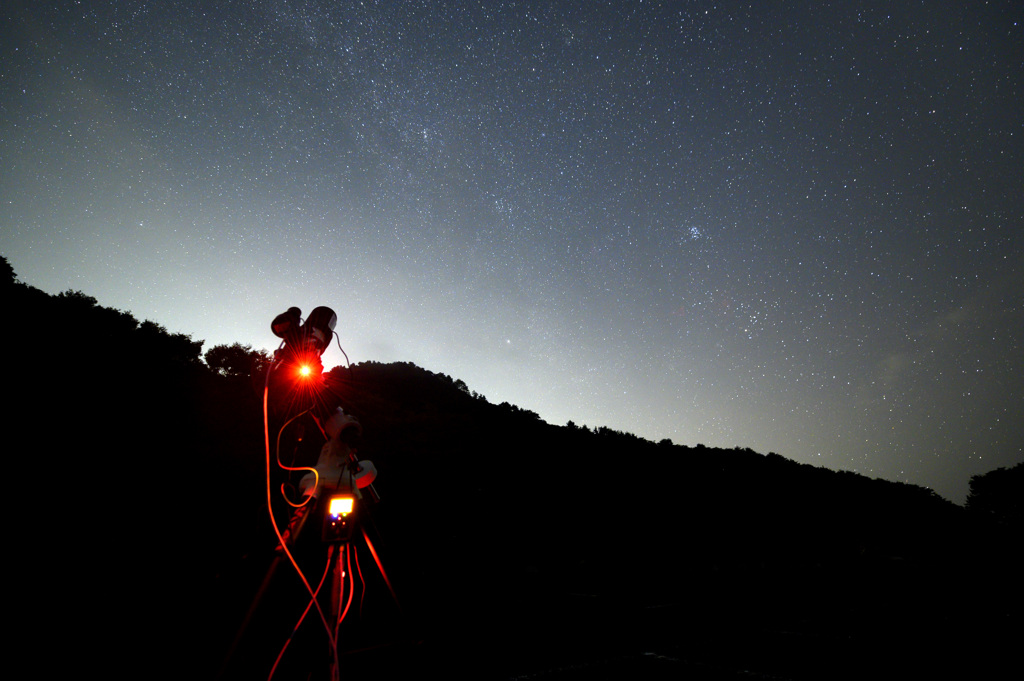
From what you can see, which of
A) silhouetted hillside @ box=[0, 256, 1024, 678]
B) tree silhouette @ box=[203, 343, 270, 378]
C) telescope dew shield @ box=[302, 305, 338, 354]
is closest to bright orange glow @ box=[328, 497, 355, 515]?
silhouetted hillside @ box=[0, 256, 1024, 678]

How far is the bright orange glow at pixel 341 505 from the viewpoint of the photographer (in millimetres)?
2447

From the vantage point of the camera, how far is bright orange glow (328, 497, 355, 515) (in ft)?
8.03

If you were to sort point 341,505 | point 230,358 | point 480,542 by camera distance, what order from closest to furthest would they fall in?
point 341,505 → point 480,542 → point 230,358

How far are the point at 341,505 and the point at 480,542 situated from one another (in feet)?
29.9

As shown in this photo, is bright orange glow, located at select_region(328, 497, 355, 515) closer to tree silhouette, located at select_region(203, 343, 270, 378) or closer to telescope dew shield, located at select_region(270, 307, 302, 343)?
telescope dew shield, located at select_region(270, 307, 302, 343)

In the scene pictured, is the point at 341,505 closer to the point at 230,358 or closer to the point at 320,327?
the point at 320,327

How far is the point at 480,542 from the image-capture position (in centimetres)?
1054

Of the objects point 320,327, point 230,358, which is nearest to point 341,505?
point 320,327

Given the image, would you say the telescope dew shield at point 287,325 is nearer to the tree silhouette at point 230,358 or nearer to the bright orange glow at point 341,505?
the bright orange glow at point 341,505

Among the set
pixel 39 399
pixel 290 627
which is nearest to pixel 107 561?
pixel 290 627

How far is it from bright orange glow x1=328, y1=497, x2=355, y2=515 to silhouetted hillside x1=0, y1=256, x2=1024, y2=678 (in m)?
0.48

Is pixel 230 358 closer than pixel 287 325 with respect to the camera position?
No

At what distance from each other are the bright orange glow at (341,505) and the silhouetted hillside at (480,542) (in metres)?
0.48

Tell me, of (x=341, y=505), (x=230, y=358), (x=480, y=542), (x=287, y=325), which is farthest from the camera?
(x=230, y=358)
